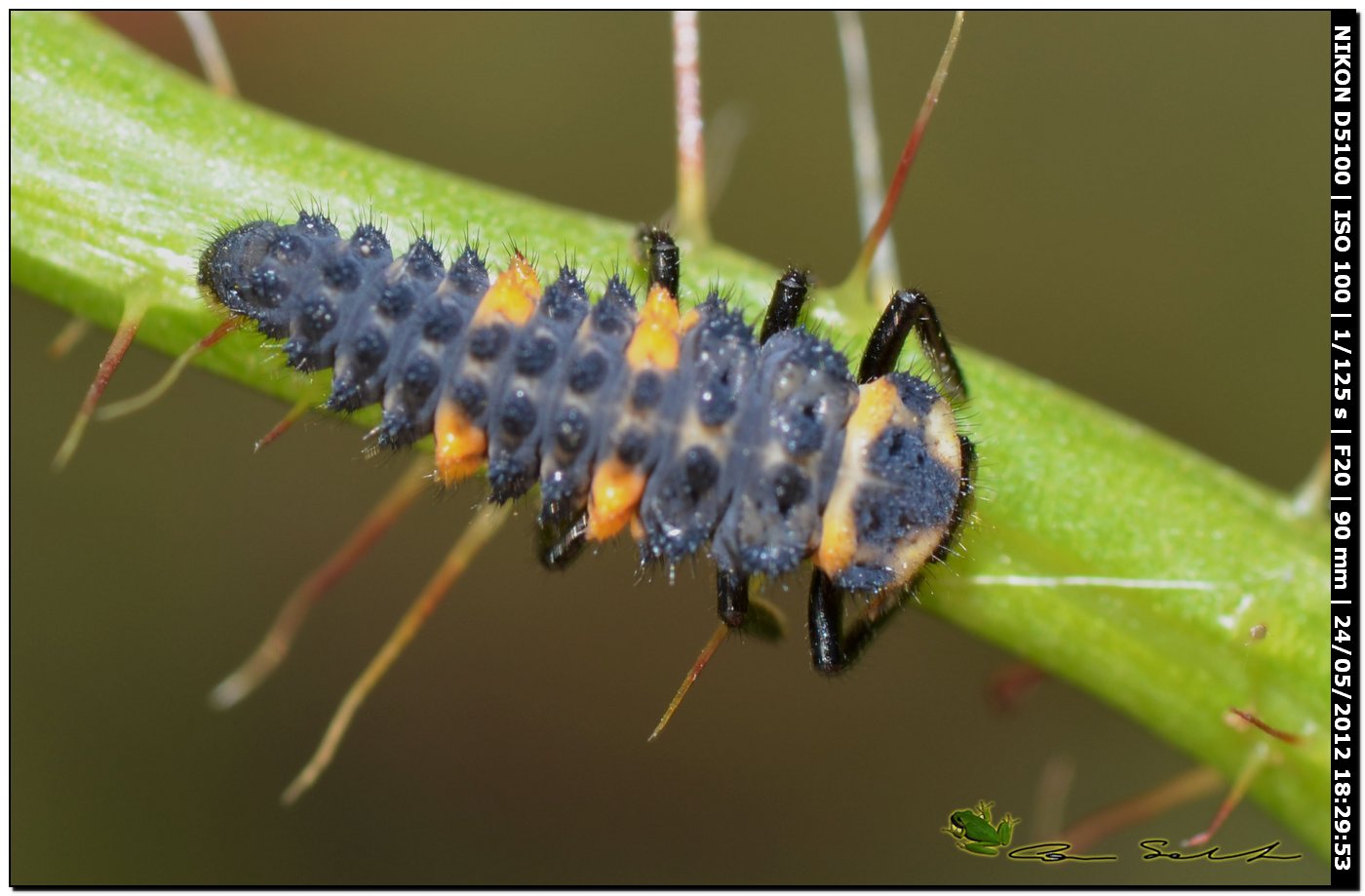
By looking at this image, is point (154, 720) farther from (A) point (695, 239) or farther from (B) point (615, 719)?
(A) point (695, 239)

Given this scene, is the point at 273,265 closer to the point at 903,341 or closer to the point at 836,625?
the point at 903,341

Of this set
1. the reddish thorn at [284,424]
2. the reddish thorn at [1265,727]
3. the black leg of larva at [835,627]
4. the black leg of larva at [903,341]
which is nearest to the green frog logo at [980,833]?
the black leg of larva at [835,627]

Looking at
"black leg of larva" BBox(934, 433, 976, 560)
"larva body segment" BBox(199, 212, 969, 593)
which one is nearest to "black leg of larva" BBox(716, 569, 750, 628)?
"larva body segment" BBox(199, 212, 969, 593)

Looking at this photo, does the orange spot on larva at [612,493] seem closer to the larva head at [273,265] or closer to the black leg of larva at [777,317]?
the black leg of larva at [777,317]

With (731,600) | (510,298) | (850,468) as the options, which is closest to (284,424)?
(510,298)

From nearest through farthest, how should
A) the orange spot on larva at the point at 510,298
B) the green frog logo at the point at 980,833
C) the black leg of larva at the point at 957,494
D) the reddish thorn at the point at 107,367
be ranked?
the reddish thorn at the point at 107,367 → the orange spot on larva at the point at 510,298 → the green frog logo at the point at 980,833 → the black leg of larva at the point at 957,494

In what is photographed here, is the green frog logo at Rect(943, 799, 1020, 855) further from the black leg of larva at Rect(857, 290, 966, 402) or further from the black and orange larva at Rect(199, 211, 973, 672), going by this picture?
the black leg of larva at Rect(857, 290, 966, 402)
